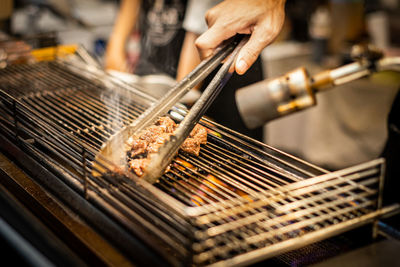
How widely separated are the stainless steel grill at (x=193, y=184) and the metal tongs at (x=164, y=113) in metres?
0.09

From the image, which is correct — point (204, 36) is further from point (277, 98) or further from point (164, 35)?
point (164, 35)

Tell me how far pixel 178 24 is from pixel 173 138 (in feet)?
8.44

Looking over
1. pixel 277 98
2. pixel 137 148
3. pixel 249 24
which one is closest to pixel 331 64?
pixel 249 24

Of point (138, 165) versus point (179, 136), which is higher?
point (179, 136)

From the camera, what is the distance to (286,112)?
1.87m

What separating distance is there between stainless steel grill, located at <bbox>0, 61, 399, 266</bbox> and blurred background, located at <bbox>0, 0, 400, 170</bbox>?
76.7 inches

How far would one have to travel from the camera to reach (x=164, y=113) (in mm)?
1736

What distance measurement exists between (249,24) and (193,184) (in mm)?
892

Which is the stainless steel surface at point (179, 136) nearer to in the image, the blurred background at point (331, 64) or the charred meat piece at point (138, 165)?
the charred meat piece at point (138, 165)

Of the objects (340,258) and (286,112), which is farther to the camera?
(286,112)

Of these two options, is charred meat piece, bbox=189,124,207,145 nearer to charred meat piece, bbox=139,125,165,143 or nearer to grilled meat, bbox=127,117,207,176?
grilled meat, bbox=127,117,207,176

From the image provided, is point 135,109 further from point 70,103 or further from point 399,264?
point 399,264

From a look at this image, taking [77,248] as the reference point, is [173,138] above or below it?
above

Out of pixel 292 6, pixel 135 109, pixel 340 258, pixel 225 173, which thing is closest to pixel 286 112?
pixel 225 173
